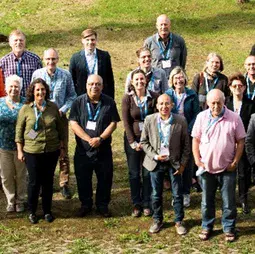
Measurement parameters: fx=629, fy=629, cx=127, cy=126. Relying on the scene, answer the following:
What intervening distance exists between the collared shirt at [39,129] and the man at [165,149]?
115 centimetres

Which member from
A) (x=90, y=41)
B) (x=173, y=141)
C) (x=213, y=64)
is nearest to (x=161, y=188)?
(x=173, y=141)

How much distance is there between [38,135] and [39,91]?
555mm

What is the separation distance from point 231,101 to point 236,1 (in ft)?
45.1

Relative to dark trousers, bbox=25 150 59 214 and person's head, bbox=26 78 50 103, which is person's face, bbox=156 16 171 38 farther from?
dark trousers, bbox=25 150 59 214

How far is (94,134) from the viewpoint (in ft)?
26.7

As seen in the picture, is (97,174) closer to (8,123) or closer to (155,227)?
(155,227)

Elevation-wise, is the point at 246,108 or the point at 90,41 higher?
the point at 90,41

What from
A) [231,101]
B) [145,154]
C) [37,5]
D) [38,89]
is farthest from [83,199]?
[37,5]

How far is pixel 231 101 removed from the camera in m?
8.30

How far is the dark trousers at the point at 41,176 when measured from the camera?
7988 millimetres

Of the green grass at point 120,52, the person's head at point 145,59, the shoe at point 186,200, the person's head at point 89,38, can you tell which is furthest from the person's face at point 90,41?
the shoe at point 186,200

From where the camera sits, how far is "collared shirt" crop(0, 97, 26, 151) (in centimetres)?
818

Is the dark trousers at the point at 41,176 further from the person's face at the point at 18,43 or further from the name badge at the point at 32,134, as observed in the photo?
the person's face at the point at 18,43

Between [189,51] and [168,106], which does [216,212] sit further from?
[189,51]
